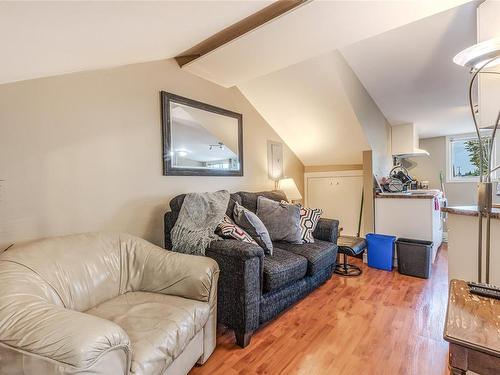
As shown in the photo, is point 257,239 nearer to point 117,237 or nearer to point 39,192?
point 117,237

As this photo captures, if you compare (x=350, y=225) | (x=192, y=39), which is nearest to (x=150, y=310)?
(x=192, y=39)

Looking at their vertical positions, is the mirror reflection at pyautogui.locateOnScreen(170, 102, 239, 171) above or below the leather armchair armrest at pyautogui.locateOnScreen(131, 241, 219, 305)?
above

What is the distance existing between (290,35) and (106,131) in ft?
5.04

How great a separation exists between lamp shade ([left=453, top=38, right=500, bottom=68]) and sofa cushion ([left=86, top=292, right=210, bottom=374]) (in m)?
1.93

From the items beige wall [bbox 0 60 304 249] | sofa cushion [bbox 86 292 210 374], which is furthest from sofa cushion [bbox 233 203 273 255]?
sofa cushion [bbox 86 292 210 374]

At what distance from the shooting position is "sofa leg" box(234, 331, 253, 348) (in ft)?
5.57

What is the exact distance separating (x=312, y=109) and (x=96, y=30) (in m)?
2.48

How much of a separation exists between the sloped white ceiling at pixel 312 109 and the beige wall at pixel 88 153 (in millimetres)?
923

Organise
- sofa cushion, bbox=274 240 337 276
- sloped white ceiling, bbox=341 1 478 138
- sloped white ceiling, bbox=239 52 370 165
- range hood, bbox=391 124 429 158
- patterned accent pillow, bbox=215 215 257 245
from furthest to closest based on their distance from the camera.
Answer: range hood, bbox=391 124 429 158 < sloped white ceiling, bbox=239 52 370 165 < sofa cushion, bbox=274 240 337 276 < sloped white ceiling, bbox=341 1 478 138 < patterned accent pillow, bbox=215 215 257 245

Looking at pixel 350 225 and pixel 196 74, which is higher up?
pixel 196 74

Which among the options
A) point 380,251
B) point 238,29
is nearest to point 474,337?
point 238,29

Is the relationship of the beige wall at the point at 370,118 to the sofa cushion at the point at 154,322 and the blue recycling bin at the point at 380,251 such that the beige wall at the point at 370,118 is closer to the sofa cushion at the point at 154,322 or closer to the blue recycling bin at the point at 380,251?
the blue recycling bin at the point at 380,251

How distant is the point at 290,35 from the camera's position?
1.87m

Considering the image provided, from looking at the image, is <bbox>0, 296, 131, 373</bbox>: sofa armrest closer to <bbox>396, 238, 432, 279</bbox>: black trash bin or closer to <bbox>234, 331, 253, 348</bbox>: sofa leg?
<bbox>234, 331, 253, 348</bbox>: sofa leg
